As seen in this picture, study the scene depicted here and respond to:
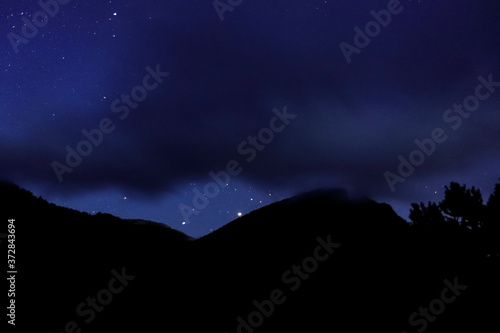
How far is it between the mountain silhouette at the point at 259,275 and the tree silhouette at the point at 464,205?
16923 mm

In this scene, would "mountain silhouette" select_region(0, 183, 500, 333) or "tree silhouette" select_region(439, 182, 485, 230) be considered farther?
"tree silhouette" select_region(439, 182, 485, 230)

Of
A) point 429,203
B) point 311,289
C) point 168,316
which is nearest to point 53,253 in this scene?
point 168,316

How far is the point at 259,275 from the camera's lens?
11.6 metres

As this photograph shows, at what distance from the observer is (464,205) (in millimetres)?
28078

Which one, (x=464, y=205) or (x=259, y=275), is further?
(x=464, y=205)

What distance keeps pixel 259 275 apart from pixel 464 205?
82.6 feet

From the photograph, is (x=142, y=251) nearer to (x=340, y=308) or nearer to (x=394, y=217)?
(x=340, y=308)

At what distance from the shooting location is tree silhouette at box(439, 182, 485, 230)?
27688 mm

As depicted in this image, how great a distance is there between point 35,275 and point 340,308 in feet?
35.4

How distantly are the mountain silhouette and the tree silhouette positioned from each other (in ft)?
55.5

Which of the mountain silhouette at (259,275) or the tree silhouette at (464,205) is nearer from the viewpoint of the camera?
the mountain silhouette at (259,275)

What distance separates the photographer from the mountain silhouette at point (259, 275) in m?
10.2

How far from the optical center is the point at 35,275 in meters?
11.1

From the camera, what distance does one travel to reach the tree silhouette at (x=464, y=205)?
27688 mm
